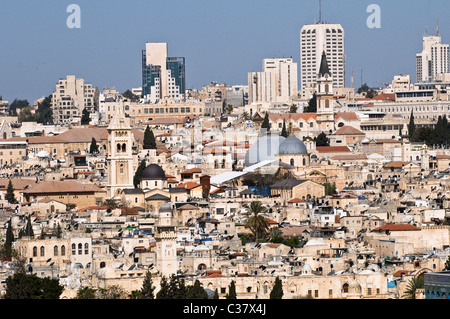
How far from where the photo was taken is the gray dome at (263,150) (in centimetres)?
5878

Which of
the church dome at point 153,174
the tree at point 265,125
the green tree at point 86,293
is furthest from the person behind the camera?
the tree at point 265,125

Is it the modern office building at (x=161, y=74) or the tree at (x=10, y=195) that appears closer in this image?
the tree at (x=10, y=195)

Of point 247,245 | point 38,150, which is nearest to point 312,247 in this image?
point 247,245

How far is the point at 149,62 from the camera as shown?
398 ft

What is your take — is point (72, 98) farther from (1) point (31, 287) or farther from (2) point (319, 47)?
(1) point (31, 287)

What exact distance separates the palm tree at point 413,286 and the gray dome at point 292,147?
90.7 feet

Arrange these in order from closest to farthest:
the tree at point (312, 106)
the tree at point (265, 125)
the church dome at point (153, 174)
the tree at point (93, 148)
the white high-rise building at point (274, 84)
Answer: the church dome at point (153, 174) < the tree at point (93, 148) < the tree at point (265, 125) < the tree at point (312, 106) < the white high-rise building at point (274, 84)

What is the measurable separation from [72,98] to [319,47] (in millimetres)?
36281

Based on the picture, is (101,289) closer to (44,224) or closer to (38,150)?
(44,224)

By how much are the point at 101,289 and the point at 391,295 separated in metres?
6.34

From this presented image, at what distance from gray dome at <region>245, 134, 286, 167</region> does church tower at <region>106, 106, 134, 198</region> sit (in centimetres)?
592

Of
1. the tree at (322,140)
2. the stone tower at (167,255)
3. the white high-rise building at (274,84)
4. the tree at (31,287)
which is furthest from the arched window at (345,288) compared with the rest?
the white high-rise building at (274,84)

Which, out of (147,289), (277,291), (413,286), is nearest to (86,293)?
(147,289)

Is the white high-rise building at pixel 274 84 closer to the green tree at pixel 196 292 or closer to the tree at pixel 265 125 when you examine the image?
the tree at pixel 265 125
